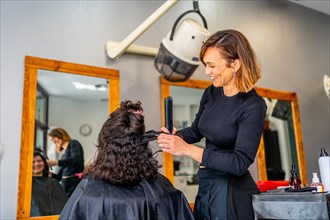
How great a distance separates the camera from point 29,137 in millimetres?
1970

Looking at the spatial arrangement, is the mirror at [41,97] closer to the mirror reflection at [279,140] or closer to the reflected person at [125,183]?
the reflected person at [125,183]

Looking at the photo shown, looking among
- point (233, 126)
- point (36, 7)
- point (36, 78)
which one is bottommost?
point (233, 126)

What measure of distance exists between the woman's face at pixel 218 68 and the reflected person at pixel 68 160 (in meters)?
1.20

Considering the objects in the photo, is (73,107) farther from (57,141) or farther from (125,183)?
(125,183)

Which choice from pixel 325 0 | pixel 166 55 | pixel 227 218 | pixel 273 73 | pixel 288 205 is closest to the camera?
pixel 288 205

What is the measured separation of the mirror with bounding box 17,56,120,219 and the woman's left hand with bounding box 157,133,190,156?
1139mm

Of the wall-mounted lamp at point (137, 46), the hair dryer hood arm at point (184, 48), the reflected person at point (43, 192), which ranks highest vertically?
the wall-mounted lamp at point (137, 46)

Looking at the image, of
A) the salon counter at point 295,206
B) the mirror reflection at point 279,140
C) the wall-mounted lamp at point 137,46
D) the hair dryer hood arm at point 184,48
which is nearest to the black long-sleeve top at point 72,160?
the wall-mounted lamp at point 137,46

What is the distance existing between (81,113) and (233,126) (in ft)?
4.03

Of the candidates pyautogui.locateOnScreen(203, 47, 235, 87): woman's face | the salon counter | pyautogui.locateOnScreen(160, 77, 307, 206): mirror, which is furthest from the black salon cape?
pyautogui.locateOnScreen(160, 77, 307, 206): mirror

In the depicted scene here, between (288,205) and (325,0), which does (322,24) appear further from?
(288,205)

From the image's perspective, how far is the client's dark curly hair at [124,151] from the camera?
127 centimetres

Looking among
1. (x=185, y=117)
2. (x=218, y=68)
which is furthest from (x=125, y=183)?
(x=185, y=117)

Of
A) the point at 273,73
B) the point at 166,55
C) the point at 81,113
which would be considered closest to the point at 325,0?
the point at 273,73
